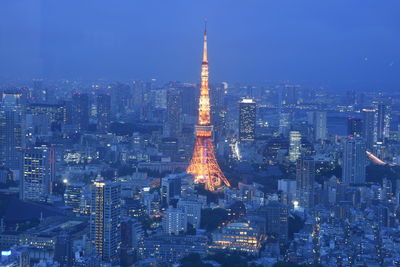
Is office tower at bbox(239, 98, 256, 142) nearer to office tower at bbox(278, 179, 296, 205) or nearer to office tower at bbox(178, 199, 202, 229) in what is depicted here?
office tower at bbox(278, 179, 296, 205)

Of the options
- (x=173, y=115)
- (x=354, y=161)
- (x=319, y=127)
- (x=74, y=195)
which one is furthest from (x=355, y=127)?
(x=74, y=195)

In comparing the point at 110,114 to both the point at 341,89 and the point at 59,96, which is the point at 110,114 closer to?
the point at 59,96

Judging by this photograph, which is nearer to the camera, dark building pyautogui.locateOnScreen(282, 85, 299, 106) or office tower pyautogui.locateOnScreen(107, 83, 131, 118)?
dark building pyautogui.locateOnScreen(282, 85, 299, 106)

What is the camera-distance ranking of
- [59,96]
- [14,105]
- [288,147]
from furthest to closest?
[288,147] → [59,96] → [14,105]

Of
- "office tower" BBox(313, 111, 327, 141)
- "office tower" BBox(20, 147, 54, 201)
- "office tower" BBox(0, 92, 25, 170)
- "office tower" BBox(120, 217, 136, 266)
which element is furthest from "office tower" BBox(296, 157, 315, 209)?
"office tower" BBox(0, 92, 25, 170)

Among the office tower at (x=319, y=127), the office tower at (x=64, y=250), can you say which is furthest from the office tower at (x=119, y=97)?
the office tower at (x=64, y=250)

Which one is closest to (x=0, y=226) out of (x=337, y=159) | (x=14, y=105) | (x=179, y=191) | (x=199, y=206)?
(x=199, y=206)
